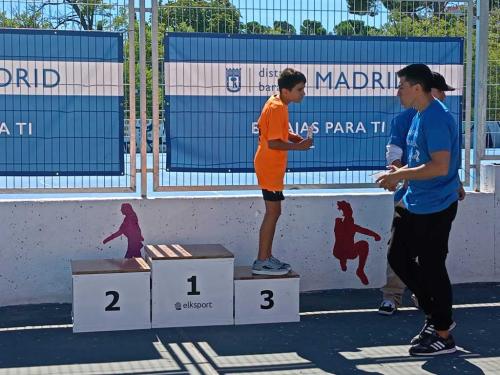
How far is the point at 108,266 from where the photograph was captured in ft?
22.6

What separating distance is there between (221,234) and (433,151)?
8.80ft

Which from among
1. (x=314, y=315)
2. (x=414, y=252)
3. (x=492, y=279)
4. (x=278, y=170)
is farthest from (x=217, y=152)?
(x=492, y=279)

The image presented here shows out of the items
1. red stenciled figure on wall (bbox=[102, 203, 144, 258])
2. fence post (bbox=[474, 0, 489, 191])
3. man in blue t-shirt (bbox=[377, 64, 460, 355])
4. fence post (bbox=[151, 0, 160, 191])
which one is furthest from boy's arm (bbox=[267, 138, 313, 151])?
fence post (bbox=[474, 0, 489, 191])

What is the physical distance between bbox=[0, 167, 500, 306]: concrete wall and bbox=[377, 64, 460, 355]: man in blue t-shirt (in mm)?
1923

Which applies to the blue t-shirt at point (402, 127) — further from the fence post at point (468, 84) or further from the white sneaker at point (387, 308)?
the fence post at point (468, 84)

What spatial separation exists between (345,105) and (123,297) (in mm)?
2913

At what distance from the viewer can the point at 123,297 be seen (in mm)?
6715

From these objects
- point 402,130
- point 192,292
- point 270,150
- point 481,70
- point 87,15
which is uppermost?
point 87,15

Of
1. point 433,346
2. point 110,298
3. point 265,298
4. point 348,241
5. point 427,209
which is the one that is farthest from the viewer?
point 348,241

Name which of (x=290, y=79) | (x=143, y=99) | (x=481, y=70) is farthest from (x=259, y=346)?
(x=481, y=70)

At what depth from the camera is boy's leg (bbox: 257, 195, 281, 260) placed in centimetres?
711

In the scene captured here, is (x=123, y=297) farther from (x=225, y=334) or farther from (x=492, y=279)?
(x=492, y=279)

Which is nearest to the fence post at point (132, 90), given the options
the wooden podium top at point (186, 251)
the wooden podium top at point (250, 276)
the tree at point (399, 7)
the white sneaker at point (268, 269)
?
the wooden podium top at point (186, 251)

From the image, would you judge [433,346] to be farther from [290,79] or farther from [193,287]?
[290,79]
